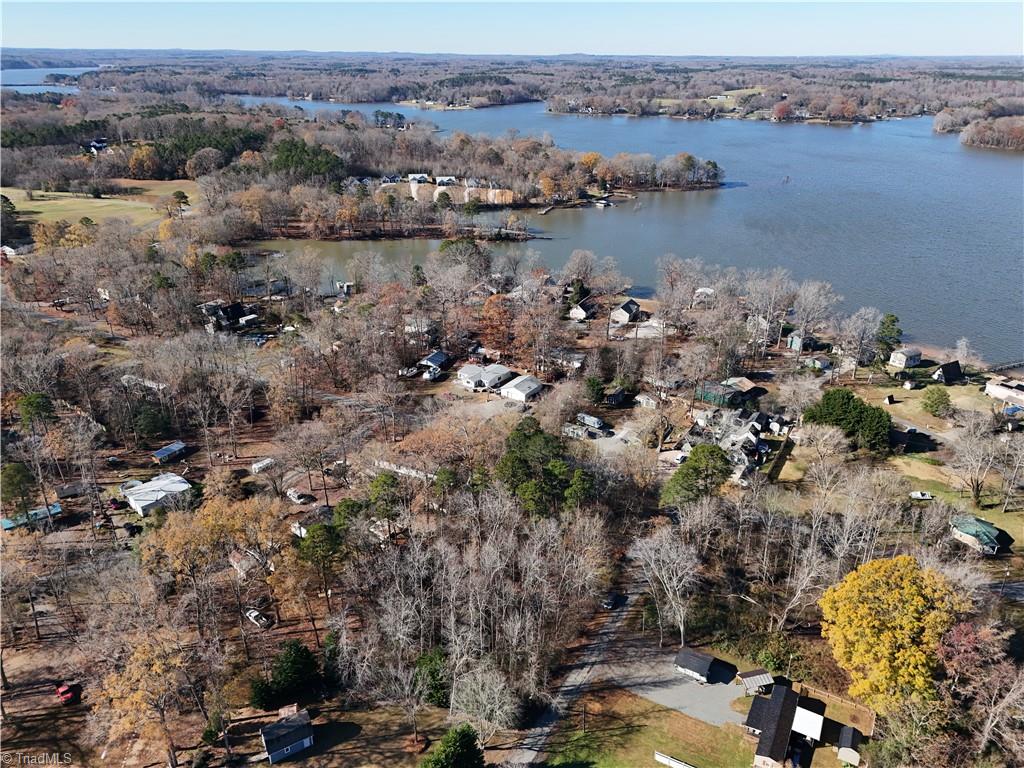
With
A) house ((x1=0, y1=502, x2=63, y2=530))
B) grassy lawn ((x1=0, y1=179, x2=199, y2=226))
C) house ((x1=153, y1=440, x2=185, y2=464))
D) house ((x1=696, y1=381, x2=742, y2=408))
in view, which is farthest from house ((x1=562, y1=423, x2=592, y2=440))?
grassy lawn ((x1=0, y1=179, x2=199, y2=226))

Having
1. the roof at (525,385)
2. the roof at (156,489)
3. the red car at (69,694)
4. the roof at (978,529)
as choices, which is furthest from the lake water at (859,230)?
the red car at (69,694)

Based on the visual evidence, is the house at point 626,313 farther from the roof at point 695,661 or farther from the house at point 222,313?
the roof at point 695,661

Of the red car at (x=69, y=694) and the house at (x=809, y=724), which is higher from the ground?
the house at (x=809, y=724)

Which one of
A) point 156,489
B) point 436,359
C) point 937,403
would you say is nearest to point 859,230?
point 937,403

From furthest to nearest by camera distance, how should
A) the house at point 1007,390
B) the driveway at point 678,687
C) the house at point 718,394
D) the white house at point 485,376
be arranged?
the white house at point 485,376 → the house at point 718,394 → the house at point 1007,390 → the driveway at point 678,687

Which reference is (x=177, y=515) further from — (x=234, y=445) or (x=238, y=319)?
(x=238, y=319)

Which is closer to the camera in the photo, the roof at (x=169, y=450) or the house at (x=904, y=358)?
the roof at (x=169, y=450)

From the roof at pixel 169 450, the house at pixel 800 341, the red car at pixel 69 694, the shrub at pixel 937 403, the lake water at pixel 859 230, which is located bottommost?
→ the red car at pixel 69 694

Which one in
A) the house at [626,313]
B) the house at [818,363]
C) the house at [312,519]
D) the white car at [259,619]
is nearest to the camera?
the white car at [259,619]
